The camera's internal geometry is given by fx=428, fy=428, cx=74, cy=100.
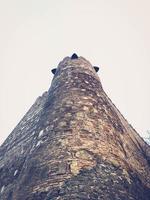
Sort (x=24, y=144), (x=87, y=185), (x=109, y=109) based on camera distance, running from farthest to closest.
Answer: (x=24, y=144)
(x=109, y=109)
(x=87, y=185)

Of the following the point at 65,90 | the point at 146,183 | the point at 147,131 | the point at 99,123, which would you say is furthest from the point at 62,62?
the point at 147,131

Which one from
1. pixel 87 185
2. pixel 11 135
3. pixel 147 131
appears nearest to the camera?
pixel 87 185

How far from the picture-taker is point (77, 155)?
7.68 meters

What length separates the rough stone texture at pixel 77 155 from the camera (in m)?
7.14

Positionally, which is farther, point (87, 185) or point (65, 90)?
point (65, 90)

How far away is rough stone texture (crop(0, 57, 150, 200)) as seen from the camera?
7137 mm

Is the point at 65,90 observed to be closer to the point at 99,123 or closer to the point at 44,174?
the point at 99,123

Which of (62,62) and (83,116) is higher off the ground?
(62,62)

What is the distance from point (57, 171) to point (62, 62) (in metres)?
5.77

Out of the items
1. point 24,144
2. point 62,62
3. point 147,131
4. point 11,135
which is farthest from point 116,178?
point 147,131

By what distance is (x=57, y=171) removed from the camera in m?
7.38

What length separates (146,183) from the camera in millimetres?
9000

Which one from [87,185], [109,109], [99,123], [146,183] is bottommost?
[87,185]

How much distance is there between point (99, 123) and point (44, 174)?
1.98 meters
